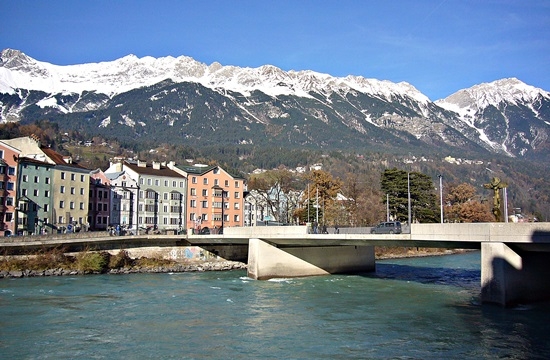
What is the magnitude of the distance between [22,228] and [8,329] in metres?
51.5

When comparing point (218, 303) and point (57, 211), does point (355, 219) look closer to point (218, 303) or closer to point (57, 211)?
point (57, 211)

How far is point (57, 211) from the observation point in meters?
83.1

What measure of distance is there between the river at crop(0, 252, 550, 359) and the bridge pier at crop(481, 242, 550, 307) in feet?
3.30

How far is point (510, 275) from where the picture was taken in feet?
121

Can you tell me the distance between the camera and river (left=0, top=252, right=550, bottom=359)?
87.0 ft

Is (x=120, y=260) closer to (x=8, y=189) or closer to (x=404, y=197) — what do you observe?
(x=8, y=189)

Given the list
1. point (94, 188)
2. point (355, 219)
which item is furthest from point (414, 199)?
point (94, 188)

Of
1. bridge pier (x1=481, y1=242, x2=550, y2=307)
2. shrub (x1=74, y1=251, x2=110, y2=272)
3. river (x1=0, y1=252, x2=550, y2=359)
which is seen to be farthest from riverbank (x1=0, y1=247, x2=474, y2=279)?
bridge pier (x1=481, y1=242, x2=550, y2=307)

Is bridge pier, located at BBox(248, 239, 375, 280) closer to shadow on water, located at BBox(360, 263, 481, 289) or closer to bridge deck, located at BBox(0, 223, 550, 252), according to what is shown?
bridge deck, located at BBox(0, 223, 550, 252)

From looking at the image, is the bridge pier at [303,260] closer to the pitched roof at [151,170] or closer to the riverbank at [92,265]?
the riverbank at [92,265]

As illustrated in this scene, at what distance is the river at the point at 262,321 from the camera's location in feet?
87.0

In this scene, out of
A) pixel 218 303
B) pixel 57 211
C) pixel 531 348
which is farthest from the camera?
pixel 57 211

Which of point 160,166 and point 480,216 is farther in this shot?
point 480,216

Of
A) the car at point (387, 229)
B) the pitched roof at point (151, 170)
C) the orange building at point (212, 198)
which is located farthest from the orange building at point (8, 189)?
the car at point (387, 229)
